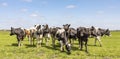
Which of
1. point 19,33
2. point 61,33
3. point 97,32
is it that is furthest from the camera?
point 97,32

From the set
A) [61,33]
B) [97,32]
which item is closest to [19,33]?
[61,33]

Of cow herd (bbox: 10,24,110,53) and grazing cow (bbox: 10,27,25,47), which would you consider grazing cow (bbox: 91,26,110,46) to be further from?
grazing cow (bbox: 10,27,25,47)

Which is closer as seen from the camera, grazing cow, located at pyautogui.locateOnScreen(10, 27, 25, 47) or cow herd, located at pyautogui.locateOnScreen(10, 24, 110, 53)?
cow herd, located at pyautogui.locateOnScreen(10, 24, 110, 53)

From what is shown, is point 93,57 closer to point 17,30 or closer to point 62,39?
point 62,39

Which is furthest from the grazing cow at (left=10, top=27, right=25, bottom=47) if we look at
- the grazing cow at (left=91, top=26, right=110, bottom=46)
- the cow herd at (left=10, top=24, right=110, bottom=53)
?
the grazing cow at (left=91, top=26, right=110, bottom=46)

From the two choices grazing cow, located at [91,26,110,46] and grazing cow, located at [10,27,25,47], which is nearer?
grazing cow, located at [10,27,25,47]

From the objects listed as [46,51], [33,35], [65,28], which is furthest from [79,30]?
[33,35]

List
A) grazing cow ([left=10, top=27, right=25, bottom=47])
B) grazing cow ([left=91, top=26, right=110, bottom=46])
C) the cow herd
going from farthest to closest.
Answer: grazing cow ([left=91, top=26, right=110, bottom=46]) < grazing cow ([left=10, top=27, right=25, bottom=47]) < the cow herd

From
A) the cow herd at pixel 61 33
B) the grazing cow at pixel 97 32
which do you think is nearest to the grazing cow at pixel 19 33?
the cow herd at pixel 61 33

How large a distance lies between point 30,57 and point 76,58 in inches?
157

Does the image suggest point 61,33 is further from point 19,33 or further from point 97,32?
point 97,32

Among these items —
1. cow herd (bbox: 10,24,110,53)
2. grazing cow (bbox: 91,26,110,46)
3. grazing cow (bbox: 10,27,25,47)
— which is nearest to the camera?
cow herd (bbox: 10,24,110,53)

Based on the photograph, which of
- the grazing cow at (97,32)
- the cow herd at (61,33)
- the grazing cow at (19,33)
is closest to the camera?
the cow herd at (61,33)

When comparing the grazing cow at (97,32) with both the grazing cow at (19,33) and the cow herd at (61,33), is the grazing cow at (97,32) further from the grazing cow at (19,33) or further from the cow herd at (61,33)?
the grazing cow at (19,33)
